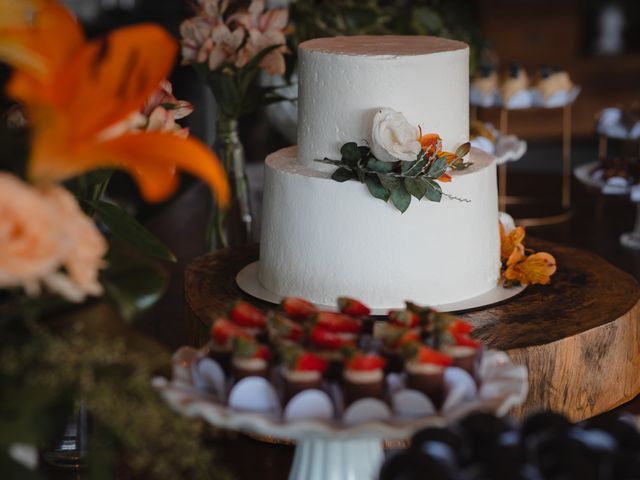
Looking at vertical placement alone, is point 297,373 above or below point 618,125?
above

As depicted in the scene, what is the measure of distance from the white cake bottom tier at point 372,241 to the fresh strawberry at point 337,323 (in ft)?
1.46

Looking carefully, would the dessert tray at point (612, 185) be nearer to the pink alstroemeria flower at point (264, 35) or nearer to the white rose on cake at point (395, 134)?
the pink alstroemeria flower at point (264, 35)

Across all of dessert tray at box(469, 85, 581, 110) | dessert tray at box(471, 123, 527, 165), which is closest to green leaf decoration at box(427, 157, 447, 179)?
dessert tray at box(471, 123, 527, 165)

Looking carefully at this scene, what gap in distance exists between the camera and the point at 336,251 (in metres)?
1.61

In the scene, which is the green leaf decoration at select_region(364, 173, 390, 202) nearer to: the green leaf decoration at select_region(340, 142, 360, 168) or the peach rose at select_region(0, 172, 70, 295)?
the green leaf decoration at select_region(340, 142, 360, 168)

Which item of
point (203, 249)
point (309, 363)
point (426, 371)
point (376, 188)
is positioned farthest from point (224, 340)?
point (203, 249)

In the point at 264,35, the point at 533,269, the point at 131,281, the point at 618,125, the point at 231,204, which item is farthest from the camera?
the point at 618,125

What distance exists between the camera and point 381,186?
1559mm

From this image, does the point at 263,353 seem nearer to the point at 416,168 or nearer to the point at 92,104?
the point at 92,104

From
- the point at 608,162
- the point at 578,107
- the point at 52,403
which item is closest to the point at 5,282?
the point at 52,403

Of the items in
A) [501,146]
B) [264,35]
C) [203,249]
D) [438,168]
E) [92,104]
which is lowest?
[203,249]

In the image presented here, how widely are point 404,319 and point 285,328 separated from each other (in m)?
0.13

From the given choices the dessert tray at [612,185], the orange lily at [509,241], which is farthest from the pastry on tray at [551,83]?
the orange lily at [509,241]

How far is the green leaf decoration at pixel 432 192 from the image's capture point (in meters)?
1.57
